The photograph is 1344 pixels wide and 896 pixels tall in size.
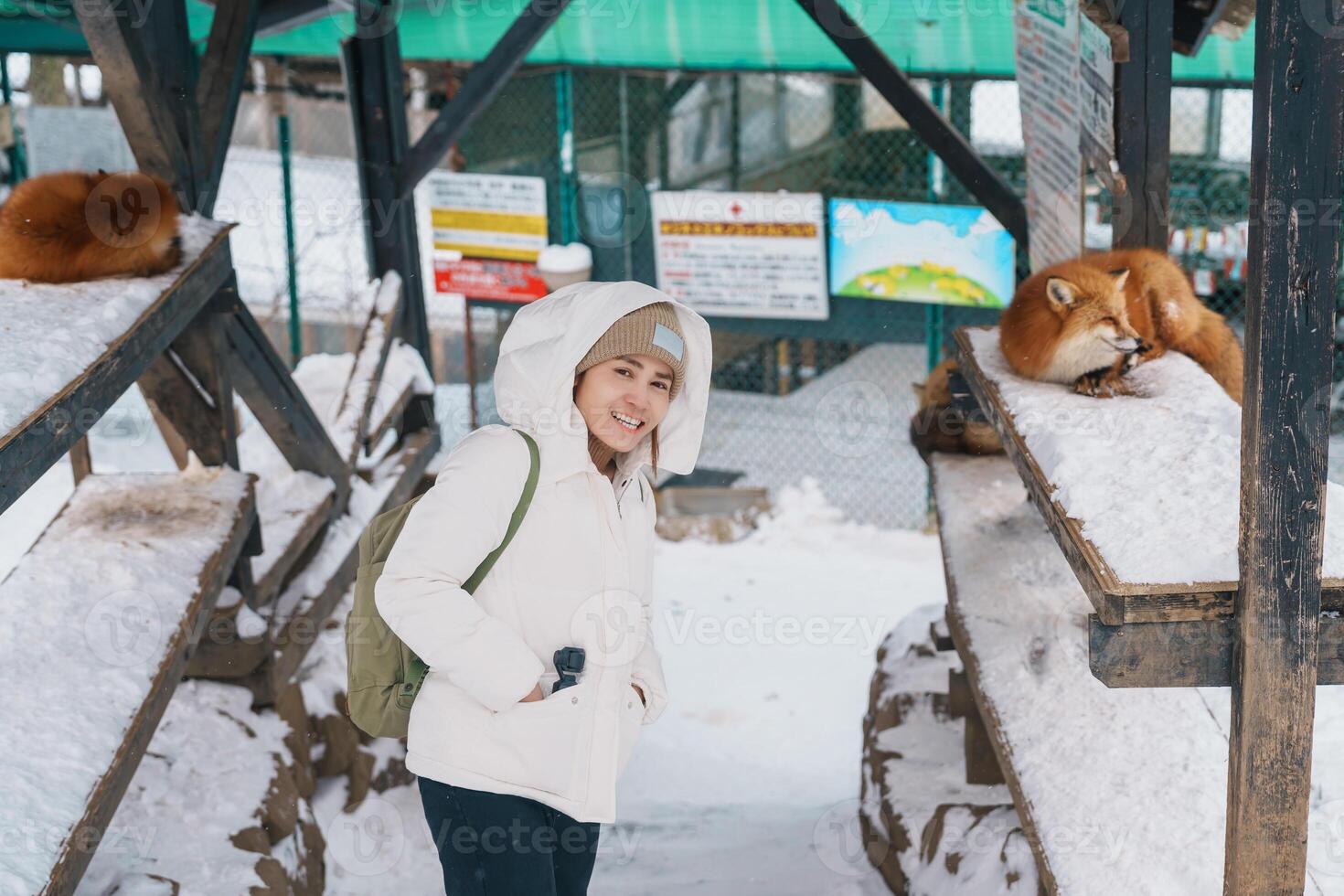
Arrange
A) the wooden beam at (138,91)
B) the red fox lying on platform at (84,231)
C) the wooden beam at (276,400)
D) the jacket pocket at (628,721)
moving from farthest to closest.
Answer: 1. the wooden beam at (276,400)
2. the wooden beam at (138,91)
3. the red fox lying on platform at (84,231)
4. the jacket pocket at (628,721)

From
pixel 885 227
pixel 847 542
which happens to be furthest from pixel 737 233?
pixel 847 542

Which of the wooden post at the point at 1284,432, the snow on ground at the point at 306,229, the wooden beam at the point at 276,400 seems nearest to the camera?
the wooden post at the point at 1284,432

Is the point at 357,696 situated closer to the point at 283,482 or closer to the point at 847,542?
the point at 283,482

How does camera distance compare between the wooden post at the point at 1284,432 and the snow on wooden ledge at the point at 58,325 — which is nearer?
the wooden post at the point at 1284,432

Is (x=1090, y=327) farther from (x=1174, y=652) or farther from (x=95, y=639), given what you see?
(x=95, y=639)

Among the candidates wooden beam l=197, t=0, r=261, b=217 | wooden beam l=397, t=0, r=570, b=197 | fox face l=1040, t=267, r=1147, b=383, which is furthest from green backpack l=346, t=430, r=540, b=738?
wooden beam l=397, t=0, r=570, b=197

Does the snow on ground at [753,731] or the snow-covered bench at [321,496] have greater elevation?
the snow-covered bench at [321,496]

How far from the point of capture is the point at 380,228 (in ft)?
19.6

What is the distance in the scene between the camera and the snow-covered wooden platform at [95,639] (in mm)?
2436

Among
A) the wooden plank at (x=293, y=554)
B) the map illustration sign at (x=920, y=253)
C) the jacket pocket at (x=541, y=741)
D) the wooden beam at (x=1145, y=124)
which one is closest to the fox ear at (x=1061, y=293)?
the wooden beam at (x=1145, y=124)

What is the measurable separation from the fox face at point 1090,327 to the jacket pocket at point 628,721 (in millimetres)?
1680

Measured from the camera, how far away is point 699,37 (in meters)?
7.93

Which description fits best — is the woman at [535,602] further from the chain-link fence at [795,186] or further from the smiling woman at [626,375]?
the chain-link fence at [795,186]

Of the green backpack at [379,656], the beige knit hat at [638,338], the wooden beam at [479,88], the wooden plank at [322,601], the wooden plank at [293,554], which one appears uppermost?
the wooden beam at [479,88]
